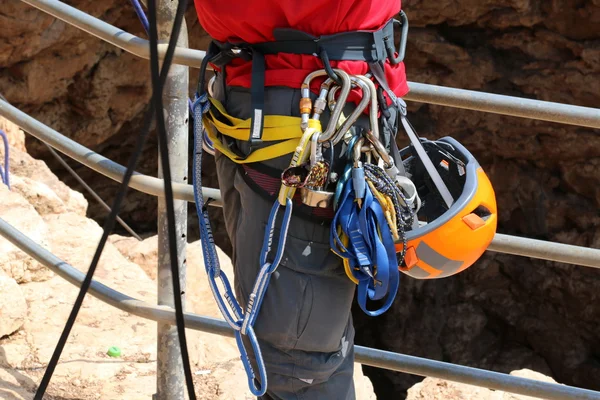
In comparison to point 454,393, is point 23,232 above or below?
above

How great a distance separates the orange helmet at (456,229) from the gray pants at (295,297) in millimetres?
132

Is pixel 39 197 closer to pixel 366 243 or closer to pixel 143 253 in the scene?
pixel 143 253

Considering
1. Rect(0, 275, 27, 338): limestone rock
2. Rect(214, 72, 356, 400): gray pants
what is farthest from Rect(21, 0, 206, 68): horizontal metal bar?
Rect(0, 275, 27, 338): limestone rock

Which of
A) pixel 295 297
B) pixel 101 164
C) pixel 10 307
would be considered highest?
pixel 101 164

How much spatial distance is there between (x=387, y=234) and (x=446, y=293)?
23.3 feet

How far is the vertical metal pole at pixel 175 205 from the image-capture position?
176cm

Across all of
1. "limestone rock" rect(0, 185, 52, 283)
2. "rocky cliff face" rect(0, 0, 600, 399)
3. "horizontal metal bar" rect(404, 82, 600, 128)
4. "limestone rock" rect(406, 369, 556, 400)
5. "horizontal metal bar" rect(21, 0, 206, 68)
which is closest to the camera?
"horizontal metal bar" rect(404, 82, 600, 128)

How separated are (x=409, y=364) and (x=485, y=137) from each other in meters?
6.03

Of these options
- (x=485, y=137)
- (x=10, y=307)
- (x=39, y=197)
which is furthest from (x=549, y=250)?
(x=485, y=137)

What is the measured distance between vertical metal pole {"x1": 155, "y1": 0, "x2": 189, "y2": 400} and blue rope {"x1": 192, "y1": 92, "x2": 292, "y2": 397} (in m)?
0.33

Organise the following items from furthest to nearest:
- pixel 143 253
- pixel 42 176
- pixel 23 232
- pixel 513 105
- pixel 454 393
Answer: pixel 42 176
pixel 143 253
pixel 23 232
pixel 454 393
pixel 513 105

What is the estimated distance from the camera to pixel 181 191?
169cm

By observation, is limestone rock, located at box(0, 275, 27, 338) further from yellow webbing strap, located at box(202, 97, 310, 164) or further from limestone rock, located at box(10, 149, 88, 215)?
limestone rock, located at box(10, 149, 88, 215)

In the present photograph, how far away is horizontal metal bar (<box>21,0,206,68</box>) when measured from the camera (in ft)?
5.40
